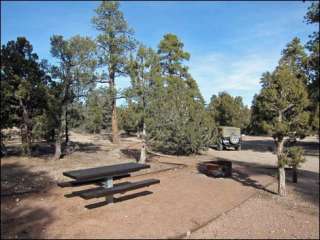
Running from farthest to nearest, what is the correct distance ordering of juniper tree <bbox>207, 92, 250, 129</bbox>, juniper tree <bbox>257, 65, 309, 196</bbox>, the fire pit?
1. juniper tree <bbox>207, 92, 250, 129</bbox>
2. the fire pit
3. juniper tree <bbox>257, 65, 309, 196</bbox>

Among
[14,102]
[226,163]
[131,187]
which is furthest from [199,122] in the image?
[131,187]

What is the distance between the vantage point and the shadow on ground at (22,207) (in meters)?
5.39

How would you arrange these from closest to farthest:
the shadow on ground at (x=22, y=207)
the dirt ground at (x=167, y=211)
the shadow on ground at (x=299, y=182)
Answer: the shadow on ground at (x=22, y=207) < the dirt ground at (x=167, y=211) < the shadow on ground at (x=299, y=182)

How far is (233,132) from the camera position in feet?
86.0

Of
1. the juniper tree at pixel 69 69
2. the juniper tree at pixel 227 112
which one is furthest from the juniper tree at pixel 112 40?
the juniper tree at pixel 227 112

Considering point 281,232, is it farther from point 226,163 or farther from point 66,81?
point 66,81

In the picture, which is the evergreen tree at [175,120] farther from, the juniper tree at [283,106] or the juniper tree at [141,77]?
the juniper tree at [283,106]

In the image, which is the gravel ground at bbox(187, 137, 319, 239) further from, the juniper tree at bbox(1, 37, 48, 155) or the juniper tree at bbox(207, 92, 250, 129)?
the juniper tree at bbox(207, 92, 250, 129)

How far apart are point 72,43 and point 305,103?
1064 cm

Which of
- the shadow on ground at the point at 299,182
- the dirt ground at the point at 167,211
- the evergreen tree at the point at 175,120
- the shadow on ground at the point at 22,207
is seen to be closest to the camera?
the shadow on ground at the point at 22,207

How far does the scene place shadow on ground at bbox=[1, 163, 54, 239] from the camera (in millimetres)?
5389

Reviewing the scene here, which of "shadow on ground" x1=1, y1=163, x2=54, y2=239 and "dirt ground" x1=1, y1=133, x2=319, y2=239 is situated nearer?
"shadow on ground" x1=1, y1=163, x2=54, y2=239

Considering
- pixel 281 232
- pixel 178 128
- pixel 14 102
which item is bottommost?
pixel 281 232

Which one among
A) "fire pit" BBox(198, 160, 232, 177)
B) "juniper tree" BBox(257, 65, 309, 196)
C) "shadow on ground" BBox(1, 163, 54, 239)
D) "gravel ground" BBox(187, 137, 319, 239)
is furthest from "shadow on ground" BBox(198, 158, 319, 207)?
"shadow on ground" BBox(1, 163, 54, 239)
